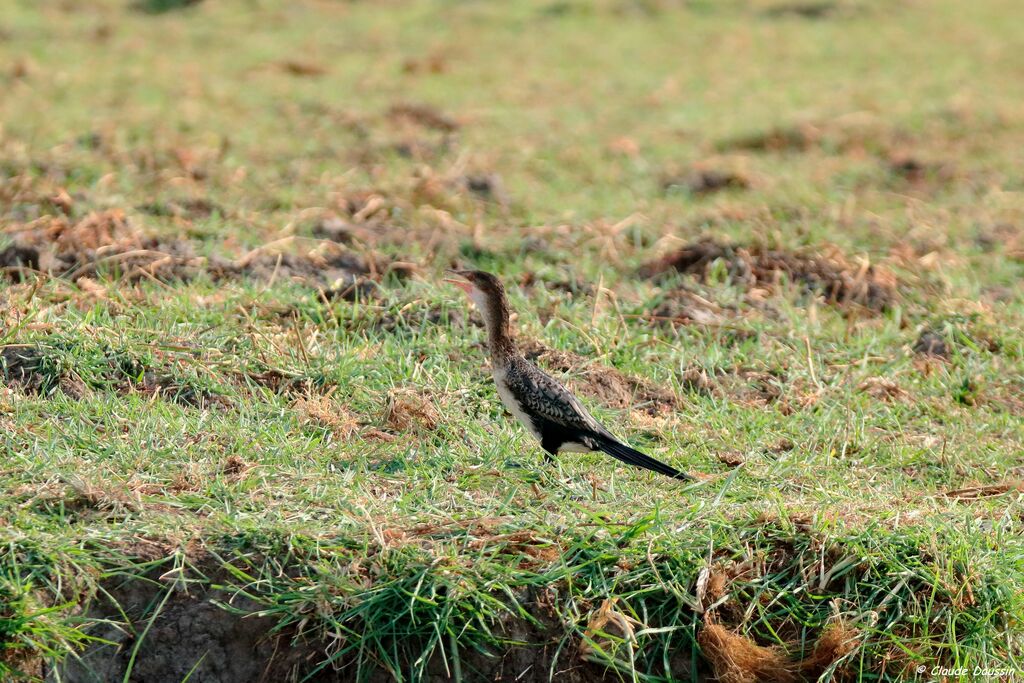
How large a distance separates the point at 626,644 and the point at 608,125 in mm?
6720

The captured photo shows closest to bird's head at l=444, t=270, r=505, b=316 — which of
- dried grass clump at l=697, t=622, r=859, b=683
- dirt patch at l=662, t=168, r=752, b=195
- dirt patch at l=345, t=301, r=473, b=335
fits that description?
dirt patch at l=345, t=301, r=473, b=335

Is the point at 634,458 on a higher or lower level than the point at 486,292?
lower

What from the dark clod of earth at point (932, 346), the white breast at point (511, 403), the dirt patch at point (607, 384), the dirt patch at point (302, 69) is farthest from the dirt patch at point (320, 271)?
the dirt patch at point (302, 69)

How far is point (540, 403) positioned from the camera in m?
4.22

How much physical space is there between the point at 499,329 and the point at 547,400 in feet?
1.14

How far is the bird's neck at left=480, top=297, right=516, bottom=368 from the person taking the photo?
442 centimetres

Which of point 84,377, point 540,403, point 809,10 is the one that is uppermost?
point 540,403

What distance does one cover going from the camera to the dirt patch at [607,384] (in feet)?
16.2

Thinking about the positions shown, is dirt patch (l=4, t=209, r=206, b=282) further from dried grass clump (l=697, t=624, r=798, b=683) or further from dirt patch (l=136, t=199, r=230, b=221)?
dried grass clump (l=697, t=624, r=798, b=683)

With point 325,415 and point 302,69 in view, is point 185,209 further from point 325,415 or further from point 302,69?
point 302,69

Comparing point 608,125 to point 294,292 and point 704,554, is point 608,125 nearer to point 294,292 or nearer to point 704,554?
point 294,292

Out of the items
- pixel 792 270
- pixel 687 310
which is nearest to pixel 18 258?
pixel 687 310

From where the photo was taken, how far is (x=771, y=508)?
3941mm

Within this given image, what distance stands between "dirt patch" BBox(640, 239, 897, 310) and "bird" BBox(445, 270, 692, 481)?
2038 mm
